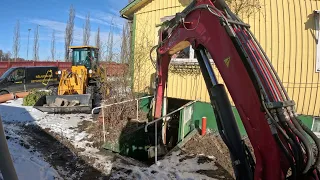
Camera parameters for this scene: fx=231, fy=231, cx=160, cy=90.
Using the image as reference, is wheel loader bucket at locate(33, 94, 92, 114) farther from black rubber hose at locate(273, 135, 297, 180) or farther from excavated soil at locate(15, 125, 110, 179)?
black rubber hose at locate(273, 135, 297, 180)

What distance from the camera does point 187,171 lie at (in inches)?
192

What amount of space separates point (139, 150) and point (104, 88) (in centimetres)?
348

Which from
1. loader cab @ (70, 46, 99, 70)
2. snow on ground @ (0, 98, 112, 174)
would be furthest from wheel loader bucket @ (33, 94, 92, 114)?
loader cab @ (70, 46, 99, 70)

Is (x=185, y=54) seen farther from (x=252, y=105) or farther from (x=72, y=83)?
(x=72, y=83)

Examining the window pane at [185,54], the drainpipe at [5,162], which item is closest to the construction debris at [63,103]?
the window pane at [185,54]

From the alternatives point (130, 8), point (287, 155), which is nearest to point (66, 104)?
point (130, 8)

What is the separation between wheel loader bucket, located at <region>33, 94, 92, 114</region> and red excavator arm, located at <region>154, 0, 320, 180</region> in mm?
7569

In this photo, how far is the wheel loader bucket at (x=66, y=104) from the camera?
30.2 ft

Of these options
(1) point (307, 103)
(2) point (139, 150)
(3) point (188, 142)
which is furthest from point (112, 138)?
(1) point (307, 103)

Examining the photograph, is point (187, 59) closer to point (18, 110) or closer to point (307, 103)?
point (307, 103)

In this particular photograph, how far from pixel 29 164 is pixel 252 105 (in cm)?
502

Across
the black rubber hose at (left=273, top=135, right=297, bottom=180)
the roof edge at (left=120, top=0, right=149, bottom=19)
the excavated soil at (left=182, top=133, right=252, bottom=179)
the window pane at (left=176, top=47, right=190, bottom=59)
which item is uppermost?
the roof edge at (left=120, top=0, right=149, bottom=19)

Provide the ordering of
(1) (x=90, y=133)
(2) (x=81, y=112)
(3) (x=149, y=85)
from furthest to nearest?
1. (2) (x=81, y=112)
2. (3) (x=149, y=85)
3. (1) (x=90, y=133)

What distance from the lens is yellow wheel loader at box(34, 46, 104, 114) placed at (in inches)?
369
